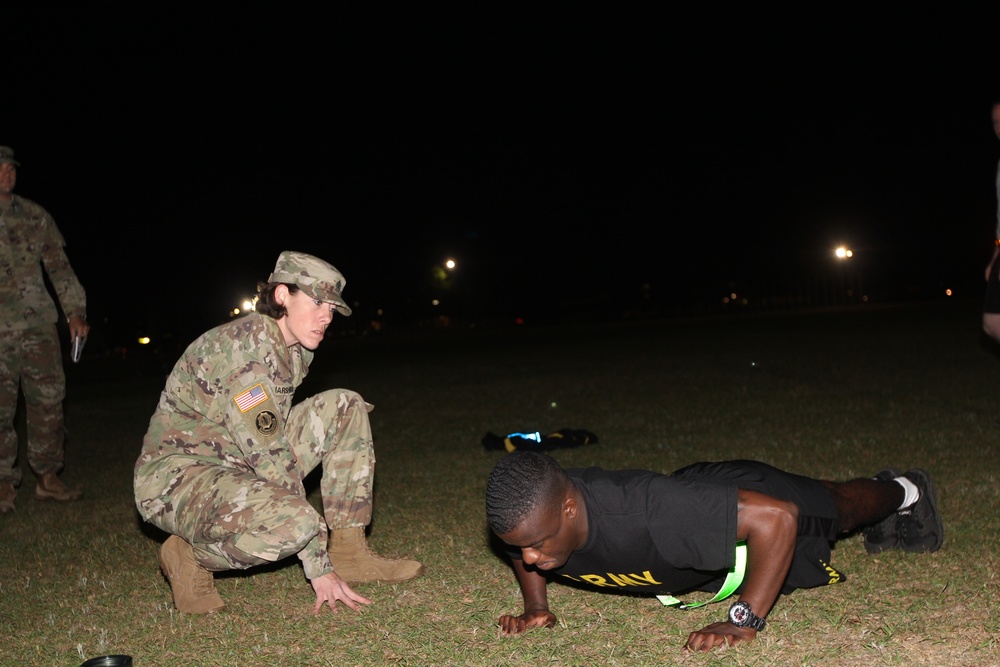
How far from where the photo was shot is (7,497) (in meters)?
7.48

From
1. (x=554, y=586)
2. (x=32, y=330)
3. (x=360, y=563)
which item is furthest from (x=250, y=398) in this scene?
(x=32, y=330)

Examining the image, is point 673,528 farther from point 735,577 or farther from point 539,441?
point 539,441

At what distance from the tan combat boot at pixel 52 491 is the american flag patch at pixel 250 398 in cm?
407

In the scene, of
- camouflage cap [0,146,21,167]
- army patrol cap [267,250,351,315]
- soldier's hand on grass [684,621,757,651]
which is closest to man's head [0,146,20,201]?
camouflage cap [0,146,21,167]

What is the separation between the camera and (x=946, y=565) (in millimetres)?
4555

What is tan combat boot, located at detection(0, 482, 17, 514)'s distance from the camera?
291 inches

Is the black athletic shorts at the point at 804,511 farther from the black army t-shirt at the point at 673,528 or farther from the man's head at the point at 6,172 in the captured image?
the man's head at the point at 6,172

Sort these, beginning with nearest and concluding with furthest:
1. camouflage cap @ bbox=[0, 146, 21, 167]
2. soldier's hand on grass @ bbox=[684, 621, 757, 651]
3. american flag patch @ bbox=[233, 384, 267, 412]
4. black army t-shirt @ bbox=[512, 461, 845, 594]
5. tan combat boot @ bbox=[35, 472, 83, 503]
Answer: black army t-shirt @ bbox=[512, 461, 845, 594]
soldier's hand on grass @ bbox=[684, 621, 757, 651]
american flag patch @ bbox=[233, 384, 267, 412]
camouflage cap @ bbox=[0, 146, 21, 167]
tan combat boot @ bbox=[35, 472, 83, 503]

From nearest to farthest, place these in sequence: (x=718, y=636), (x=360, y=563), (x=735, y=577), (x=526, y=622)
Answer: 1. (x=718, y=636)
2. (x=735, y=577)
3. (x=526, y=622)
4. (x=360, y=563)

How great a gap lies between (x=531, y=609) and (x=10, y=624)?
2.58m

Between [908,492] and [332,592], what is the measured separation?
282 centimetres

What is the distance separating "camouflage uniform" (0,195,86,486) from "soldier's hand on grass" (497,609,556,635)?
4753 millimetres

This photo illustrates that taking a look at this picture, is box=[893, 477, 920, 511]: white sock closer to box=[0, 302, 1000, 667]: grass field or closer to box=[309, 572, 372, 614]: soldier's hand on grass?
box=[0, 302, 1000, 667]: grass field

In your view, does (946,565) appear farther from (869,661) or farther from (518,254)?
(518,254)
